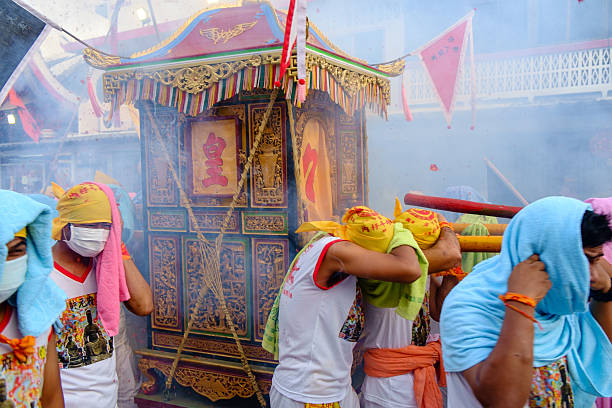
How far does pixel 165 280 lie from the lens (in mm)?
4672

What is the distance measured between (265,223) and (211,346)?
1.33 metres

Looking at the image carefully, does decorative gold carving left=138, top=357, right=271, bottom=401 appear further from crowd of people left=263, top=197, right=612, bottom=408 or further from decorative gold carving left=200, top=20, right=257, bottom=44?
decorative gold carving left=200, top=20, right=257, bottom=44

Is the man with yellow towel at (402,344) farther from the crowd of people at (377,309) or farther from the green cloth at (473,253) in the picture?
the green cloth at (473,253)

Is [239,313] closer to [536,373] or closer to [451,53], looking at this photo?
[536,373]

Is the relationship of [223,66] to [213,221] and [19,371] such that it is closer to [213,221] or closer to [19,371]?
[213,221]

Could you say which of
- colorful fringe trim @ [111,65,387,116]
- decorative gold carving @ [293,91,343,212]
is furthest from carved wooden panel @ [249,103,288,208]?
colorful fringe trim @ [111,65,387,116]

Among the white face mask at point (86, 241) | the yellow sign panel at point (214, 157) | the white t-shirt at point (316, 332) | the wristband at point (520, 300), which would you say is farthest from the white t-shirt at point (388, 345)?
the yellow sign panel at point (214, 157)

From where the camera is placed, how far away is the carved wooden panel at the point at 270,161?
4203 millimetres

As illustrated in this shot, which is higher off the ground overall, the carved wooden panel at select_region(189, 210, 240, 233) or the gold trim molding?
the gold trim molding

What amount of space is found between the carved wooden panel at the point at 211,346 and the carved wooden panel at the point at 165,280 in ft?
0.37

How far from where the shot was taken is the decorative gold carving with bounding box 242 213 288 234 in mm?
4191

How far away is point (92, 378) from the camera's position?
8.97 ft

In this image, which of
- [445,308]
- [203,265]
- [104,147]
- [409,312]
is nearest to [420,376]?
[409,312]

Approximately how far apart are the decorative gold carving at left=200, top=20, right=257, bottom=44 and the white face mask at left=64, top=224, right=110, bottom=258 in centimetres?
218
